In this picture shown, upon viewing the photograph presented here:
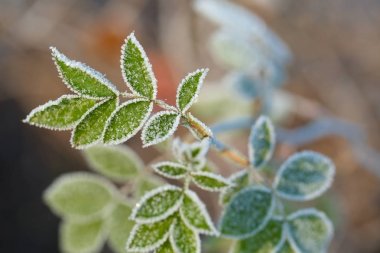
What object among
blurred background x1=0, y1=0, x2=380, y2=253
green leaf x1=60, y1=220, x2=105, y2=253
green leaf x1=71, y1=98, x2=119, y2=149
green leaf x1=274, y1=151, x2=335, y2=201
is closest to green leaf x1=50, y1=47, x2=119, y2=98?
green leaf x1=71, y1=98, x2=119, y2=149

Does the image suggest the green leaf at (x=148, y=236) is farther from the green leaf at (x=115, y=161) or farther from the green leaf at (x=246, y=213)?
the green leaf at (x=115, y=161)

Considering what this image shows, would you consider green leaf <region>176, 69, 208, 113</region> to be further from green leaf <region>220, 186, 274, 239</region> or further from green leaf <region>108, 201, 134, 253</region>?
green leaf <region>108, 201, 134, 253</region>

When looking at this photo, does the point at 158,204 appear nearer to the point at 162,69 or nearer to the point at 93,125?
the point at 93,125

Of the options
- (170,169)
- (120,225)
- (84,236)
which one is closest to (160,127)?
(170,169)

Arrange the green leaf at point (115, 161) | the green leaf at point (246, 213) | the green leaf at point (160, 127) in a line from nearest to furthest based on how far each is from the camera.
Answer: the green leaf at point (160, 127) < the green leaf at point (246, 213) < the green leaf at point (115, 161)

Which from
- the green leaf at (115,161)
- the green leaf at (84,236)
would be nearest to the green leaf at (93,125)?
the green leaf at (115,161)

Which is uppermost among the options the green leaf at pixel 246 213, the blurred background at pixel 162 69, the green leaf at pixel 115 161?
the blurred background at pixel 162 69

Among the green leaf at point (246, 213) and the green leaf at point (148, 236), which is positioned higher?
the green leaf at point (246, 213)
